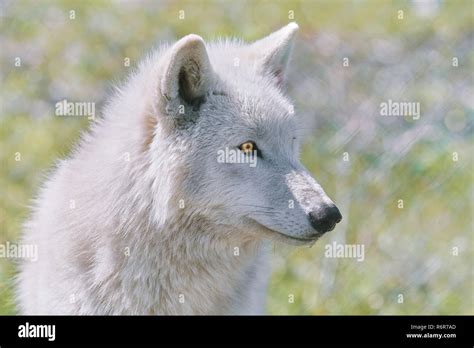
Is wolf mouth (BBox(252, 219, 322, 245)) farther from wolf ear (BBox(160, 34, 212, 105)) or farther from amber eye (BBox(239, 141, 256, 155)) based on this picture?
wolf ear (BBox(160, 34, 212, 105))

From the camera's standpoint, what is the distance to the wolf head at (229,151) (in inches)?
176

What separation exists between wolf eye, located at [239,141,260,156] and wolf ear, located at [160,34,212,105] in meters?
0.38

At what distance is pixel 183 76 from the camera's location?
4.55 metres

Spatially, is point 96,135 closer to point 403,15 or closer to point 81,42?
point 81,42

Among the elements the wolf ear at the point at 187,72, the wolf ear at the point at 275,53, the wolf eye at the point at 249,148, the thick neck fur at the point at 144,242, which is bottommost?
the thick neck fur at the point at 144,242

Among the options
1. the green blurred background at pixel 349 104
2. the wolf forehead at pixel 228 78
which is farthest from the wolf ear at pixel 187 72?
the green blurred background at pixel 349 104

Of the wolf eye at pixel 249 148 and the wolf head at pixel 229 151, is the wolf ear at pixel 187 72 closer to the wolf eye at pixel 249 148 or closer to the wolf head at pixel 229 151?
the wolf head at pixel 229 151

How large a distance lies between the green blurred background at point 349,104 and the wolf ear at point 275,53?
3.25 metres

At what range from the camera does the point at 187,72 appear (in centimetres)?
453
